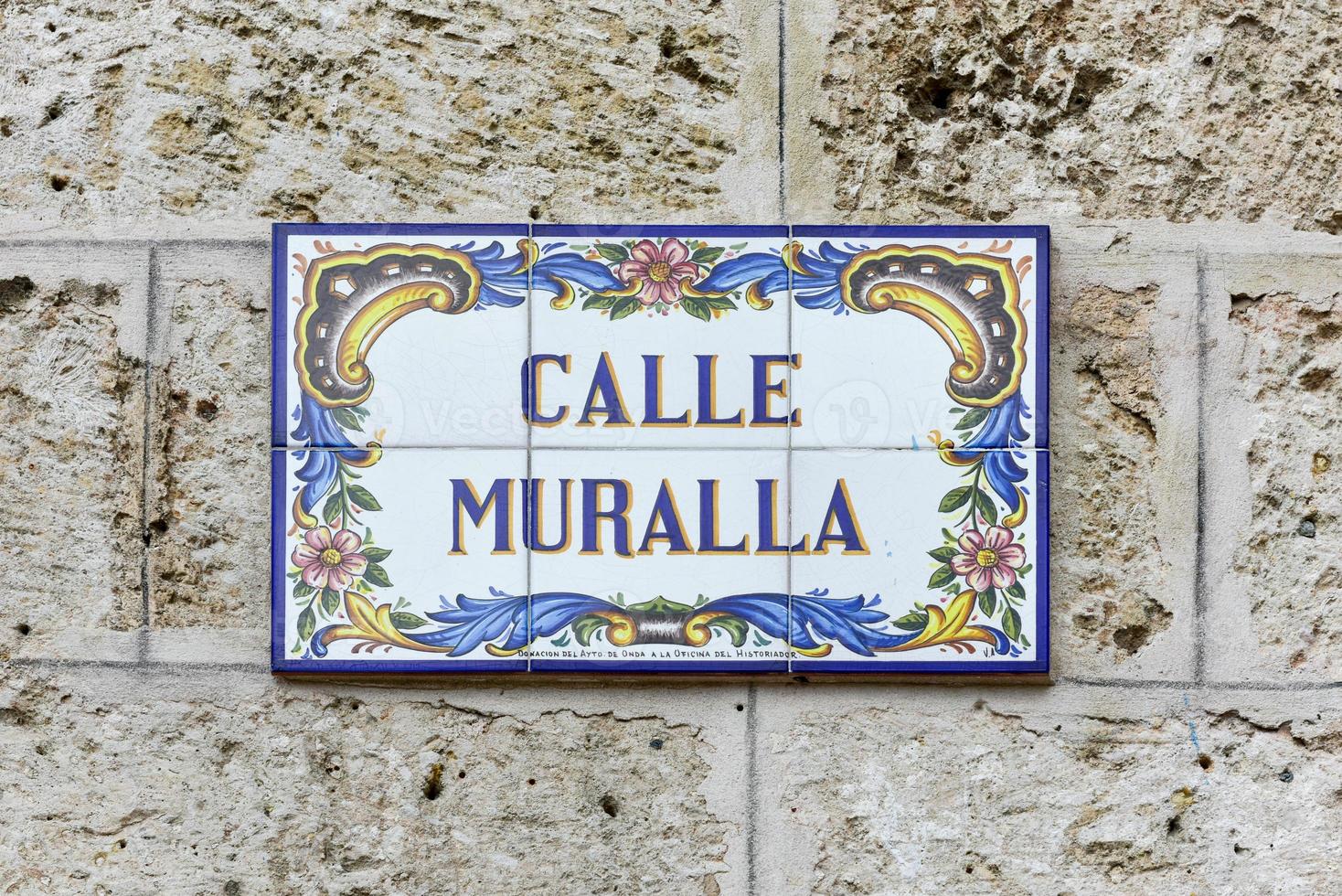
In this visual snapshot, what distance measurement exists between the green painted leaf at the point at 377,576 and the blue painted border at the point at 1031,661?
0.61 m

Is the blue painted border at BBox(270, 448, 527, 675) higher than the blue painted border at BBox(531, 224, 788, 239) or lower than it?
lower

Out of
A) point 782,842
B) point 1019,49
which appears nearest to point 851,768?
point 782,842

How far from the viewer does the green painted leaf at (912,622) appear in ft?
4.49

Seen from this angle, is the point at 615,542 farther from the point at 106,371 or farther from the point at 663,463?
the point at 106,371

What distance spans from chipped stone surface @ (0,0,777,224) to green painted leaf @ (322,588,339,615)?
1.84ft

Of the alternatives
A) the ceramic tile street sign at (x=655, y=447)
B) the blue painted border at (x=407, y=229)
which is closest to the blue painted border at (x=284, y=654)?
the ceramic tile street sign at (x=655, y=447)

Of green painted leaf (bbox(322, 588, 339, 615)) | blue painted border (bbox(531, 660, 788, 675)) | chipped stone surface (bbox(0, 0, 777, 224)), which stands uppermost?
chipped stone surface (bbox(0, 0, 777, 224))

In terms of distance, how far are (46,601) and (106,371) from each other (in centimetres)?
36

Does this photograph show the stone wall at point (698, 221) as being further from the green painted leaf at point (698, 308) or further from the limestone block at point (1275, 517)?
the green painted leaf at point (698, 308)

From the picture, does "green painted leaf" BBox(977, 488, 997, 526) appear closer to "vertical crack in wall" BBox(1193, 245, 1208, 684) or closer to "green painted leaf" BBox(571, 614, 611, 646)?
"vertical crack in wall" BBox(1193, 245, 1208, 684)

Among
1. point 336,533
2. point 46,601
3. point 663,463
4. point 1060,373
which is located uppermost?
point 1060,373

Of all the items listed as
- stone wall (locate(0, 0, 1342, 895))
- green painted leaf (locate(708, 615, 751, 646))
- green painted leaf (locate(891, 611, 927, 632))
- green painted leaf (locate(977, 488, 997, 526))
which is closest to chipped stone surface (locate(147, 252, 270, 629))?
stone wall (locate(0, 0, 1342, 895))

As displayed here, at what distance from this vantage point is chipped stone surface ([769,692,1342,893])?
4.50 feet

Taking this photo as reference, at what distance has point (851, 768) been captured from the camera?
4.55 feet
